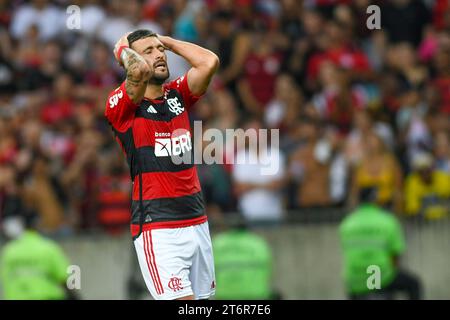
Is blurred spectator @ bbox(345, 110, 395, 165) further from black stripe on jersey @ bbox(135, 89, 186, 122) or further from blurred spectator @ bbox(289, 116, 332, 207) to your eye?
black stripe on jersey @ bbox(135, 89, 186, 122)

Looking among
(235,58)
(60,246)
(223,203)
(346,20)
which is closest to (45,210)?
(60,246)

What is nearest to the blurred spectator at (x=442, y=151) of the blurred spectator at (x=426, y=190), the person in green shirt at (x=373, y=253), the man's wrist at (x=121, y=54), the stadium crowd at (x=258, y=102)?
the stadium crowd at (x=258, y=102)

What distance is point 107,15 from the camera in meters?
19.1

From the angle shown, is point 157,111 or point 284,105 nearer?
→ point 157,111

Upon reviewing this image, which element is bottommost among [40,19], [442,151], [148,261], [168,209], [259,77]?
[148,261]

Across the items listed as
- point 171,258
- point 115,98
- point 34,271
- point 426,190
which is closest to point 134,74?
point 115,98

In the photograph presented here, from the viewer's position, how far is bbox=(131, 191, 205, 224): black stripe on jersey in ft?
32.1

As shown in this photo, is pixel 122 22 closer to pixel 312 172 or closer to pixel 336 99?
pixel 336 99

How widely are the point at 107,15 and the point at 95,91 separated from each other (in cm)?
150

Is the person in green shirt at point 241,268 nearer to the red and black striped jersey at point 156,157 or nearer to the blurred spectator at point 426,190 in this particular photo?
the blurred spectator at point 426,190

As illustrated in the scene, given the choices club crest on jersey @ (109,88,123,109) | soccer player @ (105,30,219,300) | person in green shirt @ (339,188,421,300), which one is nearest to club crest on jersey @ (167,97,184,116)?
soccer player @ (105,30,219,300)

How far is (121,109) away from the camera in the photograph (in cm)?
968

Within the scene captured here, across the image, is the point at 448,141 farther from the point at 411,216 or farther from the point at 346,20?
the point at 346,20

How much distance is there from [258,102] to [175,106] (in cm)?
787
